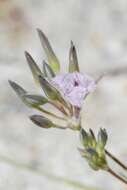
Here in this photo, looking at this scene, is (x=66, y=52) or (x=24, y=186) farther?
(x=66, y=52)

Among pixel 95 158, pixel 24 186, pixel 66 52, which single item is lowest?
pixel 24 186

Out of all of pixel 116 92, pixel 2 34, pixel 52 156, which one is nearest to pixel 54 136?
pixel 52 156

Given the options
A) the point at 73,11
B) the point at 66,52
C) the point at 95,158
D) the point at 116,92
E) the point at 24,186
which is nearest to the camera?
the point at 95,158

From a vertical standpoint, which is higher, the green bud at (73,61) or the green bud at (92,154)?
the green bud at (73,61)

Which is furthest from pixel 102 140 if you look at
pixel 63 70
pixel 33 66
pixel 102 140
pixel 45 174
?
pixel 63 70

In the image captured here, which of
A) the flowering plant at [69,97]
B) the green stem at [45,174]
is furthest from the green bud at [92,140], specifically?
the green stem at [45,174]

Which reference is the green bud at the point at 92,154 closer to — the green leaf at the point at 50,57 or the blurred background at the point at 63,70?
the green leaf at the point at 50,57

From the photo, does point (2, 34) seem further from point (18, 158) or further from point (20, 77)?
point (18, 158)

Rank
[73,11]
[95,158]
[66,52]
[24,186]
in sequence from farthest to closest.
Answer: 1. [73,11]
2. [66,52]
3. [24,186]
4. [95,158]
